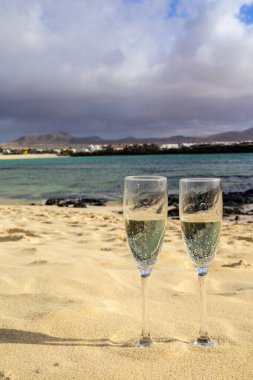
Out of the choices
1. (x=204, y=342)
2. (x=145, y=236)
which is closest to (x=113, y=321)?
(x=204, y=342)

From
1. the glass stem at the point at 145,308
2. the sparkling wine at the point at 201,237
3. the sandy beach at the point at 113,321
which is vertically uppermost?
the sparkling wine at the point at 201,237

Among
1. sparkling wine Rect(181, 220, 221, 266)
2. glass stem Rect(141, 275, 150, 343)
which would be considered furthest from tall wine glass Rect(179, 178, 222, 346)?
glass stem Rect(141, 275, 150, 343)

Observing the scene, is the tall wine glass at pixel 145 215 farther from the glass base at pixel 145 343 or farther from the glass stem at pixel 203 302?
the glass base at pixel 145 343

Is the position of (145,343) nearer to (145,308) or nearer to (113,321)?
(145,308)

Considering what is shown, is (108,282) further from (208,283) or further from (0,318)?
(0,318)

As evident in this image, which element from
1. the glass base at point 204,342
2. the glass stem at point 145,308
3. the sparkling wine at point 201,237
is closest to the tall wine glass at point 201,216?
the sparkling wine at point 201,237

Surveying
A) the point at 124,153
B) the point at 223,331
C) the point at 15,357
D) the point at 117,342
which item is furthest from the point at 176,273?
the point at 124,153
